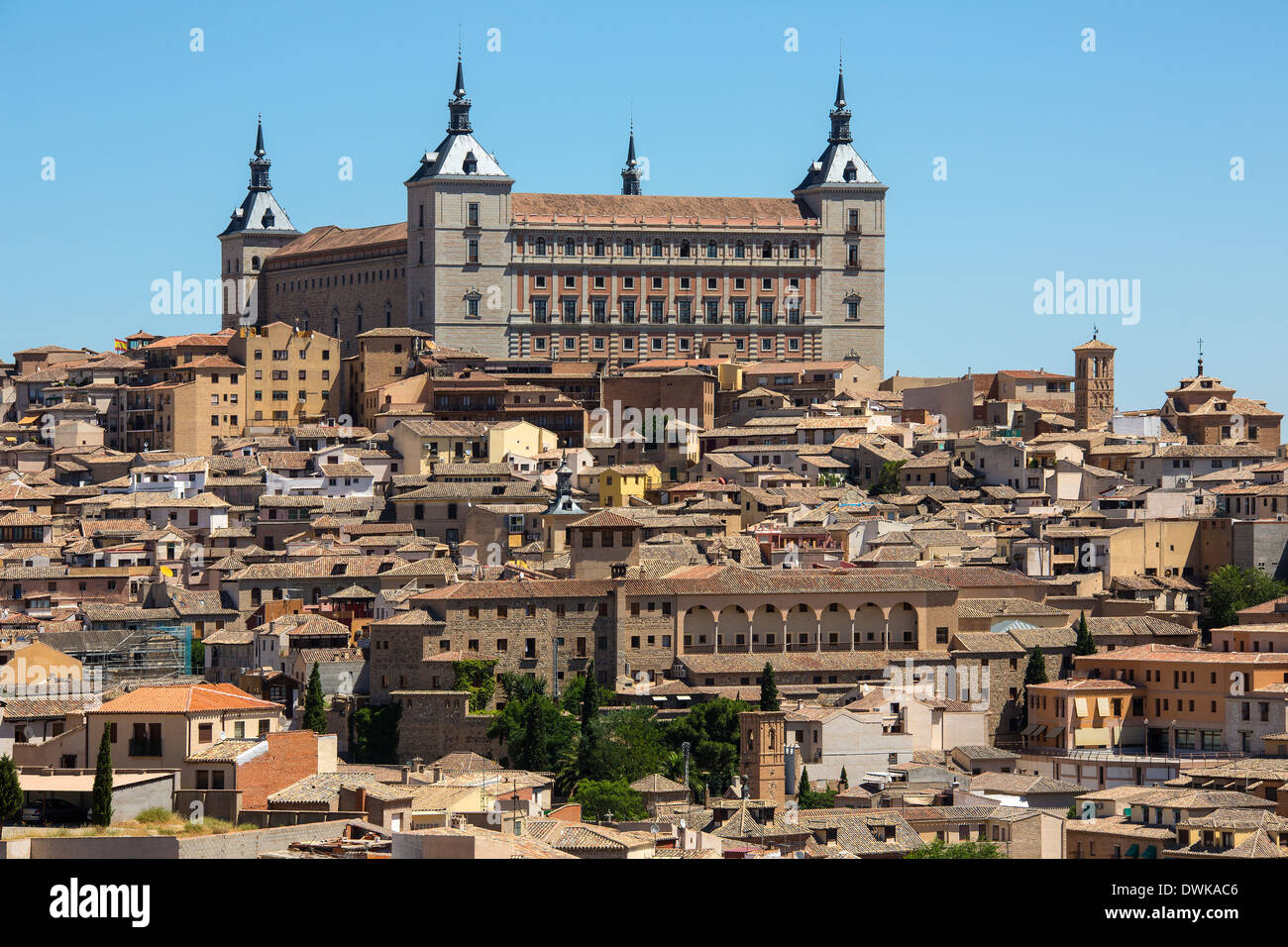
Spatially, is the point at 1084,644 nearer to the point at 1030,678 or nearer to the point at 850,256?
the point at 1030,678

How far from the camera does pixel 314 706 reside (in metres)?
46.3

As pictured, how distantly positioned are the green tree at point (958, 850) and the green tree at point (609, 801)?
6153 millimetres

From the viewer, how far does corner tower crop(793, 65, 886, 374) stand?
317 ft

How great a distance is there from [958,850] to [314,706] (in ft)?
50.2

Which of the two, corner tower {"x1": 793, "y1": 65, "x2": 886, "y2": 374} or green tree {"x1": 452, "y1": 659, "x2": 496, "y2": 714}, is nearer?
green tree {"x1": 452, "y1": 659, "x2": 496, "y2": 714}

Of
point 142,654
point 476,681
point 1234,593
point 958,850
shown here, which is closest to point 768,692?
point 476,681

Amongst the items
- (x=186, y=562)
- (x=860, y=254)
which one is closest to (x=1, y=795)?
(x=186, y=562)

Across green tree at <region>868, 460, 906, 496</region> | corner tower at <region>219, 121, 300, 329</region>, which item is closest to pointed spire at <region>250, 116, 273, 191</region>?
corner tower at <region>219, 121, 300, 329</region>

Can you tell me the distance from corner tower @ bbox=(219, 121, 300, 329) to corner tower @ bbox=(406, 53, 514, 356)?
13555mm

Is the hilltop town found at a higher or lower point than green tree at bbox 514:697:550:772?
higher

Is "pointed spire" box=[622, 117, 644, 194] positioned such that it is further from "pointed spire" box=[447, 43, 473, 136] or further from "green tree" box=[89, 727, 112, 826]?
"green tree" box=[89, 727, 112, 826]

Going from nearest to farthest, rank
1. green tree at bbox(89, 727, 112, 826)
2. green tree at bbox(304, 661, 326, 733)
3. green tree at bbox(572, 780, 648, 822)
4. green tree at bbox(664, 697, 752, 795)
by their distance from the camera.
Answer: green tree at bbox(89, 727, 112, 826) < green tree at bbox(572, 780, 648, 822) < green tree at bbox(304, 661, 326, 733) < green tree at bbox(664, 697, 752, 795)

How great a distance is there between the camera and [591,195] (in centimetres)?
9669

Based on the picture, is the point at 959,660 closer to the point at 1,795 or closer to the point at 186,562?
the point at 186,562
